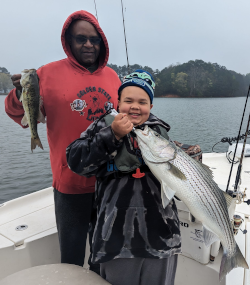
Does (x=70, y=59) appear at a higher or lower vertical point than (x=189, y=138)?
higher

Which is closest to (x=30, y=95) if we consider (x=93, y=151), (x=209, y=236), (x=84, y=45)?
(x=84, y=45)

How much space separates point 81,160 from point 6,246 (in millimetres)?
1681

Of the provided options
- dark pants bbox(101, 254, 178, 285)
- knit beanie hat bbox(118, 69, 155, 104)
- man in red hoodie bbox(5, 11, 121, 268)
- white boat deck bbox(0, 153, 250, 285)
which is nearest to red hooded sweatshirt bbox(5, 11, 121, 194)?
man in red hoodie bbox(5, 11, 121, 268)

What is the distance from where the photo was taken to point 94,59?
2393 millimetres

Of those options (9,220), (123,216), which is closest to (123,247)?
(123,216)

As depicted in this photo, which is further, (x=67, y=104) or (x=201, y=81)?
(x=201, y=81)

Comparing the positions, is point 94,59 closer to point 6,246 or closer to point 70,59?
point 70,59

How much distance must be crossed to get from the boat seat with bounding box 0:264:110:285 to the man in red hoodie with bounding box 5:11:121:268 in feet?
1.93

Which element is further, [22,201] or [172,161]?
[22,201]

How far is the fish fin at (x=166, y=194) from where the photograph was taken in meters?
1.60

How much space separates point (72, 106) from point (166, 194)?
1.25 meters

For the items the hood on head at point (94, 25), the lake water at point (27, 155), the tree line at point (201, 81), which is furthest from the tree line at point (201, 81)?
the hood on head at point (94, 25)

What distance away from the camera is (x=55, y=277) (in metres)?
1.67

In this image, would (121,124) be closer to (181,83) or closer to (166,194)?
(166,194)
